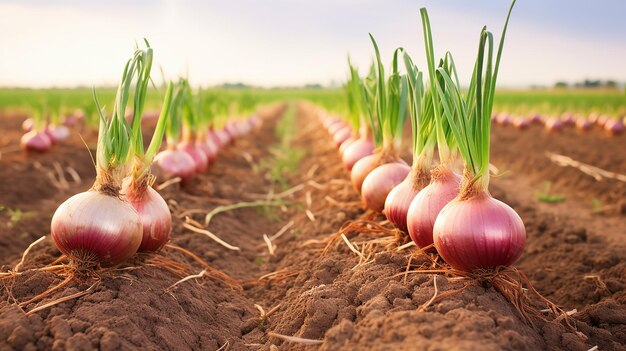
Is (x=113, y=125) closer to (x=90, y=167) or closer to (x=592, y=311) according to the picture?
(x=592, y=311)

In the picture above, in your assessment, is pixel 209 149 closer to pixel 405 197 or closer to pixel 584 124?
pixel 405 197

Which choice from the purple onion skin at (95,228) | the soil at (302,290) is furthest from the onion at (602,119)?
the purple onion skin at (95,228)

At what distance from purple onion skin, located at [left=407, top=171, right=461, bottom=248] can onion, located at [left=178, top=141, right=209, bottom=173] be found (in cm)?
379

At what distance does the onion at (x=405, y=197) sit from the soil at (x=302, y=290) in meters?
0.20

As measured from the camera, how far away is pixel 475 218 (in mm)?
2457

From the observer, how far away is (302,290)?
3.17 meters

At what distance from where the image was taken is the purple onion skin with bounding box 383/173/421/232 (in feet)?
10.6

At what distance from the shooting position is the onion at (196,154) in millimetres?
6266

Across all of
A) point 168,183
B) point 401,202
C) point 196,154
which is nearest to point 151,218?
point 401,202

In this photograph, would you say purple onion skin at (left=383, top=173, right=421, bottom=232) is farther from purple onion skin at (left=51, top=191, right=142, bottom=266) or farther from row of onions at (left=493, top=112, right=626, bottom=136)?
row of onions at (left=493, top=112, right=626, bottom=136)

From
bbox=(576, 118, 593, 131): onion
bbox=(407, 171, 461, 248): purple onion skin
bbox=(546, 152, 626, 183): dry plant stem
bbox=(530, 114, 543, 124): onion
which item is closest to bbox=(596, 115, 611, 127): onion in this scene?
bbox=(576, 118, 593, 131): onion

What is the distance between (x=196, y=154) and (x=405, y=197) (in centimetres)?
366

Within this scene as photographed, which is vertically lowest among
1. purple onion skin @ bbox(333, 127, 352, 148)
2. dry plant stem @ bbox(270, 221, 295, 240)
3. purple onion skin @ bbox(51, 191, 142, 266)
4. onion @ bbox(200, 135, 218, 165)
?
dry plant stem @ bbox(270, 221, 295, 240)

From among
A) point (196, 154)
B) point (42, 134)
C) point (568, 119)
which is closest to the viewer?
point (196, 154)
